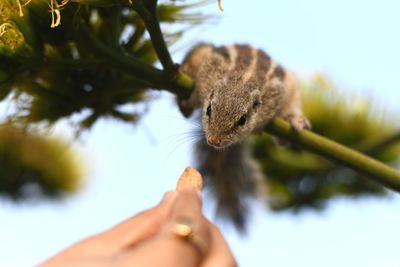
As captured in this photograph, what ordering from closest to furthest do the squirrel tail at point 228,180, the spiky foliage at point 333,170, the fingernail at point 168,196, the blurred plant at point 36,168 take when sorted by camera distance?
1. the fingernail at point 168,196
2. the squirrel tail at point 228,180
3. the spiky foliage at point 333,170
4. the blurred plant at point 36,168

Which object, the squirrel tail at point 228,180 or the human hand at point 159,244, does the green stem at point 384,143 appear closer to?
the squirrel tail at point 228,180

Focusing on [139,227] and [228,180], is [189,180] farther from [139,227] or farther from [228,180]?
[228,180]

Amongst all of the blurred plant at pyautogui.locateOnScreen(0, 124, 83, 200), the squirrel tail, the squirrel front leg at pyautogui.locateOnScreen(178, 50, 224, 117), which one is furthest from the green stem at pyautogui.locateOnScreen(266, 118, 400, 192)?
the blurred plant at pyautogui.locateOnScreen(0, 124, 83, 200)

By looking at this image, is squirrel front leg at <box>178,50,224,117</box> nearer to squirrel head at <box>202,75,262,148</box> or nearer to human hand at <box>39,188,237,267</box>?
squirrel head at <box>202,75,262,148</box>

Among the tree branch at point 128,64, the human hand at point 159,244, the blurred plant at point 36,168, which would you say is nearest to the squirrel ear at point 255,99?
the tree branch at point 128,64

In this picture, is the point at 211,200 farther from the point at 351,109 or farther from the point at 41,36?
the point at 351,109

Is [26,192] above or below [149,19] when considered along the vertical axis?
below

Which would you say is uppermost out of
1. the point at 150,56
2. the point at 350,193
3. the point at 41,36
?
the point at 41,36

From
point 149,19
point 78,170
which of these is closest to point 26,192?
point 78,170
